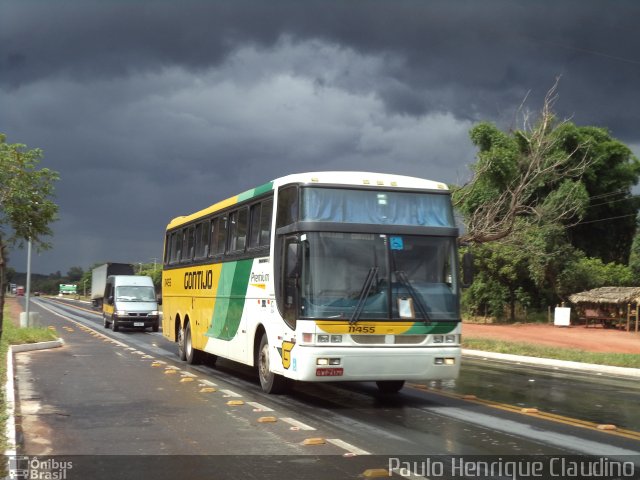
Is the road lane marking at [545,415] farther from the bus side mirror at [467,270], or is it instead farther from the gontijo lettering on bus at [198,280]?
the gontijo lettering on bus at [198,280]

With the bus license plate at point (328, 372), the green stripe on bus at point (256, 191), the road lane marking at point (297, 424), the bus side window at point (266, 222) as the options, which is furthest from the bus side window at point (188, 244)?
the road lane marking at point (297, 424)

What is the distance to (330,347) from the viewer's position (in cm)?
1073

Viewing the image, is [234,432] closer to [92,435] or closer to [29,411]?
[92,435]

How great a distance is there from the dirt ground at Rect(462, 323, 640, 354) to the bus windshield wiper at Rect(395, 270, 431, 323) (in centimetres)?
1723

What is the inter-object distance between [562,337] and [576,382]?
59.2 ft

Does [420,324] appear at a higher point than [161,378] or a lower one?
higher

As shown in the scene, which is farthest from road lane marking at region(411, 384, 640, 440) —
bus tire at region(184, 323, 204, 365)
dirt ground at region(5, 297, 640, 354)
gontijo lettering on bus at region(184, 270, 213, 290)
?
dirt ground at region(5, 297, 640, 354)

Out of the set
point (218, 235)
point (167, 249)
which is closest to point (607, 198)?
point (167, 249)

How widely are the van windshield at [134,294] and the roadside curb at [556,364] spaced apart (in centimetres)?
1744

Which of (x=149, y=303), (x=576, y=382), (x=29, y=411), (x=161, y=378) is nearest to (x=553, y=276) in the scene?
(x=149, y=303)

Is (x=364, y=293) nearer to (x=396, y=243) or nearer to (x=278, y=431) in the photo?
(x=396, y=243)

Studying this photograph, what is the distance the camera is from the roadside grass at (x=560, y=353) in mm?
19953

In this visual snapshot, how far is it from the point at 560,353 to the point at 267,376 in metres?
12.7

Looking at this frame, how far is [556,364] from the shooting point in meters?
20.3
